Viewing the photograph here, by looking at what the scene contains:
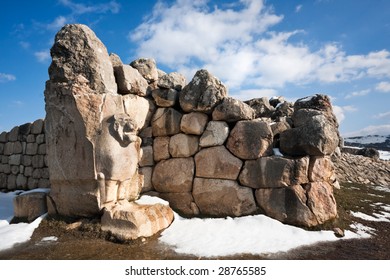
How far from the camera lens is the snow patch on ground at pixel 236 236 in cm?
408

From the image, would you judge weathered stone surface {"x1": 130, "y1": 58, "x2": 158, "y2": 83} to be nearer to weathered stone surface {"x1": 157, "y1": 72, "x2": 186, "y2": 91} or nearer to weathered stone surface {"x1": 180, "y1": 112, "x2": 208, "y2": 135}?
weathered stone surface {"x1": 157, "y1": 72, "x2": 186, "y2": 91}

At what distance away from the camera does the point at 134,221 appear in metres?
4.38

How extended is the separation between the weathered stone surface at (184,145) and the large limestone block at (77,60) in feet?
5.90

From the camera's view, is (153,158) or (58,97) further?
(153,158)

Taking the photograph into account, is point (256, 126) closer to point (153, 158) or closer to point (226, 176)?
point (226, 176)

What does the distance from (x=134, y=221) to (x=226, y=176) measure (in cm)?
211

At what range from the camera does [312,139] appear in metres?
4.99

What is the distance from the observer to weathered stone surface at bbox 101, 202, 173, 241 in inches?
172

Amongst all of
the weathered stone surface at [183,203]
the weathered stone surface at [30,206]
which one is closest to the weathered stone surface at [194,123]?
the weathered stone surface at [183,203]

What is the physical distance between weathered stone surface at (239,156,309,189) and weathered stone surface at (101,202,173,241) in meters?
2.00

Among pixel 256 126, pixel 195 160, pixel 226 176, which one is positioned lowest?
pixel 226 176

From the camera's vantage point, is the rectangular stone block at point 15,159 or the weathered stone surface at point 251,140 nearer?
the weathered stone surface at point 251,140

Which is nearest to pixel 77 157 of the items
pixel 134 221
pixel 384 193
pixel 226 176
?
pixel 134 221

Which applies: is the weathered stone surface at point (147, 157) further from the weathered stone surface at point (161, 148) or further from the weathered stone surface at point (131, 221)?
the weathered stone surface at point (131, 221)
